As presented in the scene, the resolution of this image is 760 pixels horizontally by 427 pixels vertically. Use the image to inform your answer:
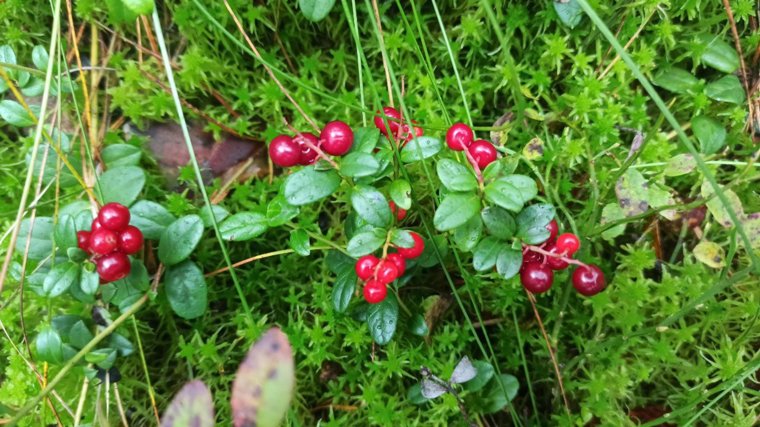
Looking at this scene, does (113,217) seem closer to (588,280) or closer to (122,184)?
(122,184)

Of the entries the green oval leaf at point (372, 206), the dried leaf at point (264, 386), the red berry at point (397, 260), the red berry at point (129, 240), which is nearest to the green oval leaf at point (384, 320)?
the red berry at point (397, 260)

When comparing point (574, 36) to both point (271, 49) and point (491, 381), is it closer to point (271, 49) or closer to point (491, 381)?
Result: point (271, 49)

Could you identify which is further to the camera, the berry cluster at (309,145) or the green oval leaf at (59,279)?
the green oval leaf at (59,279)

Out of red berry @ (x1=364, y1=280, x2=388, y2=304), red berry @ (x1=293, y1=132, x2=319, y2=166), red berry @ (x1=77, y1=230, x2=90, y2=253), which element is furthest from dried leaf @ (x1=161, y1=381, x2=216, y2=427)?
red berry @ (x1=77, y1=230, x2=90, y2=253)

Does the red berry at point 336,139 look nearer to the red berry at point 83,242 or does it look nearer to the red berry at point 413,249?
the red berry at point 413,249

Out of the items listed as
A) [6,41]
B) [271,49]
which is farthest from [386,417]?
[6,41]

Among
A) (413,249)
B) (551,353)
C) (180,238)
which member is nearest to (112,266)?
(180,238)

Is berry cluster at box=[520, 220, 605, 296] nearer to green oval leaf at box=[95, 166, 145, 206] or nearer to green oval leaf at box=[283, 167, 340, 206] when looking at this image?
green oval leaf at box=[283, 167, 340, 206]

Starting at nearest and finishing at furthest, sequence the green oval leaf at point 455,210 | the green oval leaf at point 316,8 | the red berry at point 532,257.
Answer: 1. the green oval leaf at point 455,210
2. the red berry at point 532,257
3. the green oval leaf at point 316,8
